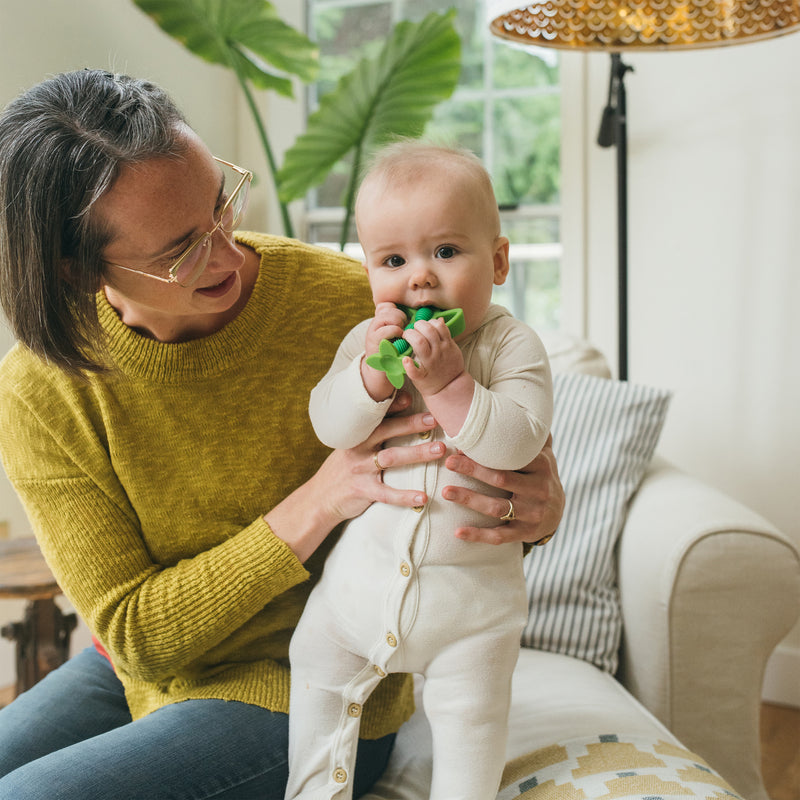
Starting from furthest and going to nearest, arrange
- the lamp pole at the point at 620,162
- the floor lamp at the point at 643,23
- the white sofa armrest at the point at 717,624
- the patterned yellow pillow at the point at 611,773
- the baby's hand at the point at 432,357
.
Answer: the lamp pole at the point at 620,162 → the floor lamp at the point at 643,23 → the white sofa armrest at the point at 717,624 → the patterned yellow pillow at the point at 611,773 → the baby's hand at the point at 432,357

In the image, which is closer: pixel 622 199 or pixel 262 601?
pixel 262 601

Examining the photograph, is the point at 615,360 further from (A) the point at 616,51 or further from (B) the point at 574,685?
(B) the point at 574,685

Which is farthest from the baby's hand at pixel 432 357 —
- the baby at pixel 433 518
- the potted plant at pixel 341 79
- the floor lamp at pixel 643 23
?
the potted plant at pixel 341 79

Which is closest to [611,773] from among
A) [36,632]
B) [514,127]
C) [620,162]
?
[36,632]

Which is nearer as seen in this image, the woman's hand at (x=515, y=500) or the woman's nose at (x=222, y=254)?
the woman's hand at (x=515, y=500)

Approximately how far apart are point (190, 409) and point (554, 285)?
180 centimetres

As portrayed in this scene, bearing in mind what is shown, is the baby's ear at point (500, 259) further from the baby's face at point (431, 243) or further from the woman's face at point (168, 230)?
the woman's face at point (168, 230)

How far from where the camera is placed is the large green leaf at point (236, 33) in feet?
7.28

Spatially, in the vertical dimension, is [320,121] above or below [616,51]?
below

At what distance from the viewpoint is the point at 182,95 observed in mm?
2678

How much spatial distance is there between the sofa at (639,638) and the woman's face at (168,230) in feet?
2.31

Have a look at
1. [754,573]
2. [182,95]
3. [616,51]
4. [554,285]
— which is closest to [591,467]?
[754,573]

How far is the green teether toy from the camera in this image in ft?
2.86

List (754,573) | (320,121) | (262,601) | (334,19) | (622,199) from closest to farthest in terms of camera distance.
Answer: (262,601) → (754,573) → (622,199) → (320,121) → (334,19)
